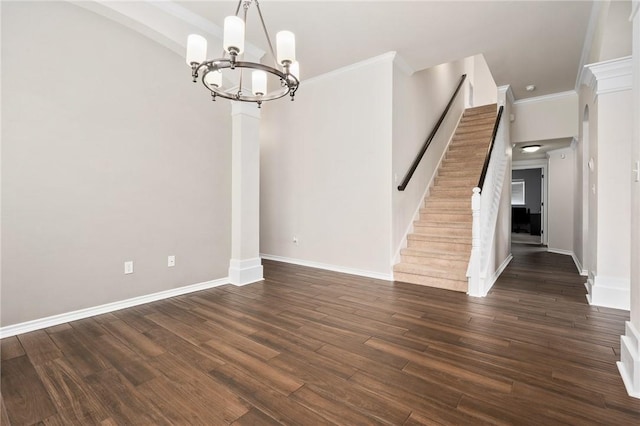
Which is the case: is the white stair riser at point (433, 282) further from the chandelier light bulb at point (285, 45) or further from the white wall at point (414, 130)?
the chandelier light bulb at point (285, 45)

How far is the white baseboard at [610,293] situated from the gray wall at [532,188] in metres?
9.26

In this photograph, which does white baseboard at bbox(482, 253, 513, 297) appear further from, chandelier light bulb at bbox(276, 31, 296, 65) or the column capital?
the column capital

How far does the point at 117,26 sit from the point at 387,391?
386 cm

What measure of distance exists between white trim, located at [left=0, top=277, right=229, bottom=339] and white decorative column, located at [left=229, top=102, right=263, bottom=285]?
1.27 ft

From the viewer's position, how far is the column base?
383 centimetres

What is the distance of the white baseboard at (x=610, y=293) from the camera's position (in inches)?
119

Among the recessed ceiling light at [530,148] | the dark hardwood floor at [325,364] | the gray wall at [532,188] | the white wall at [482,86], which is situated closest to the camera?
the dark hardwood floor at [325,364]

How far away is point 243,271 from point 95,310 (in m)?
1.54

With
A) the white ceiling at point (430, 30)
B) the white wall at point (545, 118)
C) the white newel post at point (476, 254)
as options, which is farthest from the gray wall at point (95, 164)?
the white wall at point (545, 118)

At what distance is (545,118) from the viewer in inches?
218

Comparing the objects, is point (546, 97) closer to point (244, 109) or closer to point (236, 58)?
point (244, 109)

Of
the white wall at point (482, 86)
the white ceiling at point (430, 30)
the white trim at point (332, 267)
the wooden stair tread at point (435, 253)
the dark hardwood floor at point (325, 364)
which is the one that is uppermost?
the white wall at point (482, 86)

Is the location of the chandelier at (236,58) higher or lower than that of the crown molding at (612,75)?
lower

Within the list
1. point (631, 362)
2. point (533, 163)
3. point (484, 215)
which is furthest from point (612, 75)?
point (533, 163)
